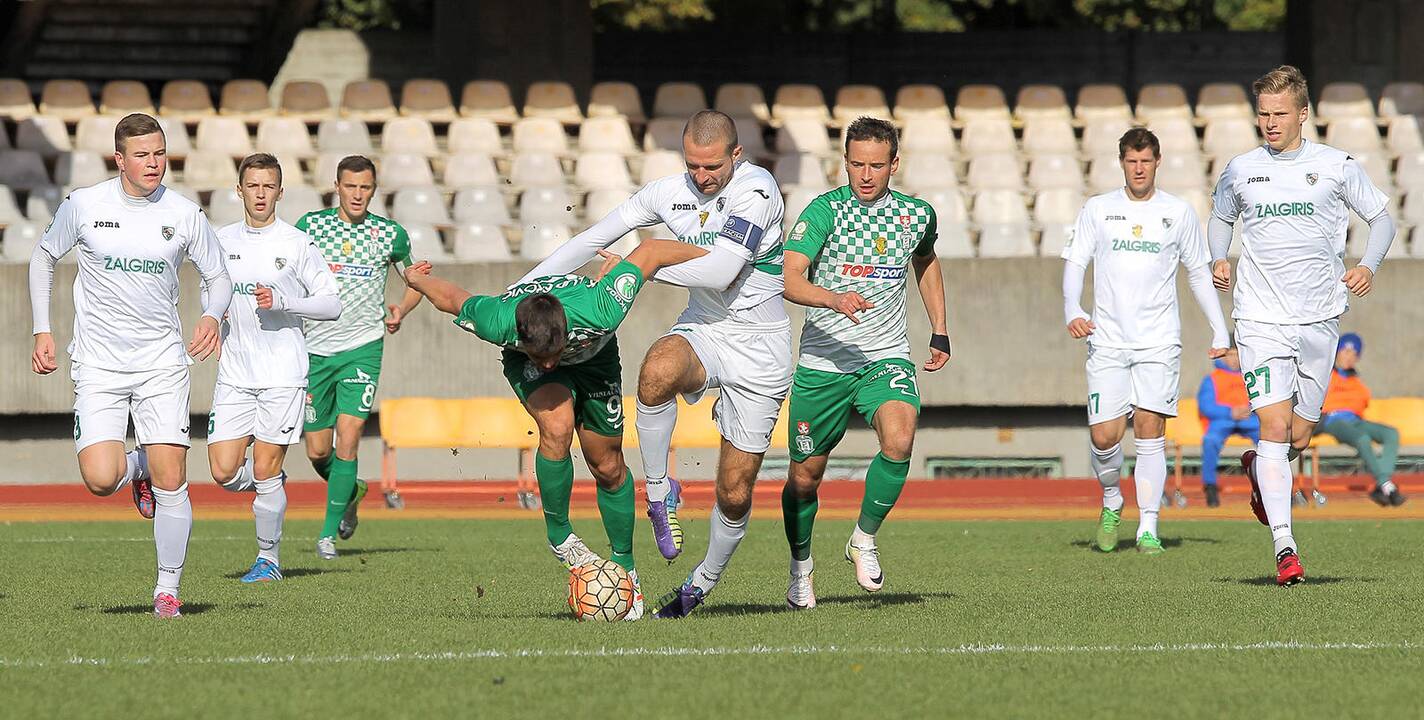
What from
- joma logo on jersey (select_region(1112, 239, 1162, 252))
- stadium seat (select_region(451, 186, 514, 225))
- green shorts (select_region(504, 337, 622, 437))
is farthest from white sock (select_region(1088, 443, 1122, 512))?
stadium seat (select_region(451, 186, 514, 225))

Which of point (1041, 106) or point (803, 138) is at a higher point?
point (1041, 106)

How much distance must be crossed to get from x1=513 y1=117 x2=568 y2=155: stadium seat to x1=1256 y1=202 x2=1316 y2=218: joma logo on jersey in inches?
502

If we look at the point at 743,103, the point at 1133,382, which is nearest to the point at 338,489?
the point at 1133,382

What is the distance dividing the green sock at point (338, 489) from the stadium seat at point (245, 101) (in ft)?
37.1

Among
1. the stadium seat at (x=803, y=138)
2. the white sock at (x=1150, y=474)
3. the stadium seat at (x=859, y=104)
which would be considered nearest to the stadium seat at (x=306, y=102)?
the stadium seat at (x=803, y=138)

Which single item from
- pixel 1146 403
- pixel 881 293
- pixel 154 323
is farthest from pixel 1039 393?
pixel 154 323

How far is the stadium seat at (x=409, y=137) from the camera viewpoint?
21.4m

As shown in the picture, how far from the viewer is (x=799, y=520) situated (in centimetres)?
820

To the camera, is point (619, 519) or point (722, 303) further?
point (722, 303)

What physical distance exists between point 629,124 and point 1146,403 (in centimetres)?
1197

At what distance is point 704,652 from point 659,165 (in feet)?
47.2

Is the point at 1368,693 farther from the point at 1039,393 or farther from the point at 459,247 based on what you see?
the point at 459,247

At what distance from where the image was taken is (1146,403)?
38.3 ft

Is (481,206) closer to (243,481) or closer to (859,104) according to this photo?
(859,104)
